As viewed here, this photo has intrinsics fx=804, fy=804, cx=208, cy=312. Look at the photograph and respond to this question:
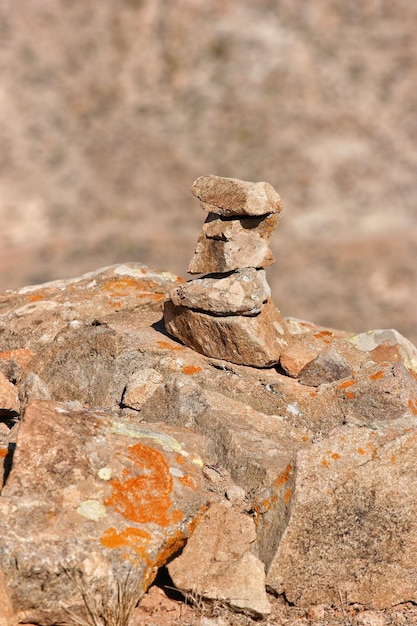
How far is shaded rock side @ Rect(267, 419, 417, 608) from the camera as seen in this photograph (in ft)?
19.4

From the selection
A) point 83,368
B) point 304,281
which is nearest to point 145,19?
point 304,281

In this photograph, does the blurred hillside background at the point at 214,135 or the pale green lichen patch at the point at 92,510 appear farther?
the blurred hillside background at the point at 214,135

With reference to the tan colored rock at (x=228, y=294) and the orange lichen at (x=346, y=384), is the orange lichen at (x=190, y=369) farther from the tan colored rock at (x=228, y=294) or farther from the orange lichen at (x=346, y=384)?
the orange lichen at (x=346, y=384)

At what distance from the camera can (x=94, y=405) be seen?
26.5ft

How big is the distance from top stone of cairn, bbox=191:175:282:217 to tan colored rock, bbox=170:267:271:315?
0.66m

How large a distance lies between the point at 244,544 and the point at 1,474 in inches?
75.6

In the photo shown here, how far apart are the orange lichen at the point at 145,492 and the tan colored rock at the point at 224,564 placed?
283mm

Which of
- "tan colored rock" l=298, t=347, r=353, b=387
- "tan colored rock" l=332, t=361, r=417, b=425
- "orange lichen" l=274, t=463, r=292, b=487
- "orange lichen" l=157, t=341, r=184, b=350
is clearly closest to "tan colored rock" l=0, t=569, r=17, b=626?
"orange lichen" l=274, t=463, r=292, b=487

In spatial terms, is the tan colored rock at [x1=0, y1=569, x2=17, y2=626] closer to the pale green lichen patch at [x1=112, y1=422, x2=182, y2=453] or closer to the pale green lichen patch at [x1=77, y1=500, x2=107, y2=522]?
the pale green lichen patch at [x1=77, y1=500, x2=107, y2=522]

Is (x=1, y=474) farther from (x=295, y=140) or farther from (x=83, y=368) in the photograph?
(x=295, y=140)

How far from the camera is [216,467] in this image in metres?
6.75

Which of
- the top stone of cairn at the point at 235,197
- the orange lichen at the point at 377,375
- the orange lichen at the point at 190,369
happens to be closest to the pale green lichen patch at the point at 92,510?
the orange lichen at the point at 190,369

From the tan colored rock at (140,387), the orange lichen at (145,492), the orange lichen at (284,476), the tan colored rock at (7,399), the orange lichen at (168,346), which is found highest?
the orange lichen at (168,346)

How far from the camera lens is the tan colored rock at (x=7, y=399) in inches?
295
